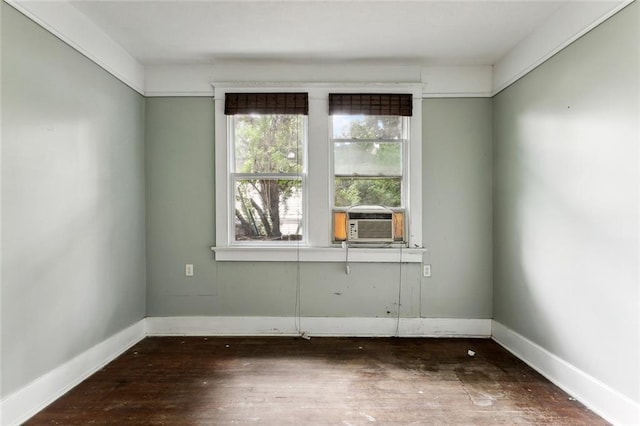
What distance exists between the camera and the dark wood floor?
6.47 feet

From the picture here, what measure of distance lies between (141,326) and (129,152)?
1653 millimetres

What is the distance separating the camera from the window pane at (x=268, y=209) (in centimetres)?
329

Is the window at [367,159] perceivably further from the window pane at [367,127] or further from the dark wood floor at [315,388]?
the dark wood floor at [315,388]

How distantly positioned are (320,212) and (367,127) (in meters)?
0.96

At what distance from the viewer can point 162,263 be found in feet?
10.7

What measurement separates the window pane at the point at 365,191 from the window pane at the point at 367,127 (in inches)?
16.8

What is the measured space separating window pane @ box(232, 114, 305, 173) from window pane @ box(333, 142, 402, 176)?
1.33 ft

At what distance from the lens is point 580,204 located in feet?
7.00

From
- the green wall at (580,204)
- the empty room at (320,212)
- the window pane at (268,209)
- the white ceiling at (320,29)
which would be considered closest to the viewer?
the green wall at (580,204)

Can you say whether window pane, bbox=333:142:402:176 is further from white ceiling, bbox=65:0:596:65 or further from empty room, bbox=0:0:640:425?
white ceiling, bbox=65:0:596:65

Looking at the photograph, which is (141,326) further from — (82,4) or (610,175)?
(610,175)

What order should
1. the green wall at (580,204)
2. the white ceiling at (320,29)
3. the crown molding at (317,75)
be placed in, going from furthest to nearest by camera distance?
the crown molding at (317,75) → the white ceiling at (320,29) → the green wall at (580,204)

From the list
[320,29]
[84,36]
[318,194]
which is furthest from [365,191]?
[84,36]

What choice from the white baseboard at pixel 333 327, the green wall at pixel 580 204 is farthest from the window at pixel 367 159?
the white baseboard at pixel 333 327
